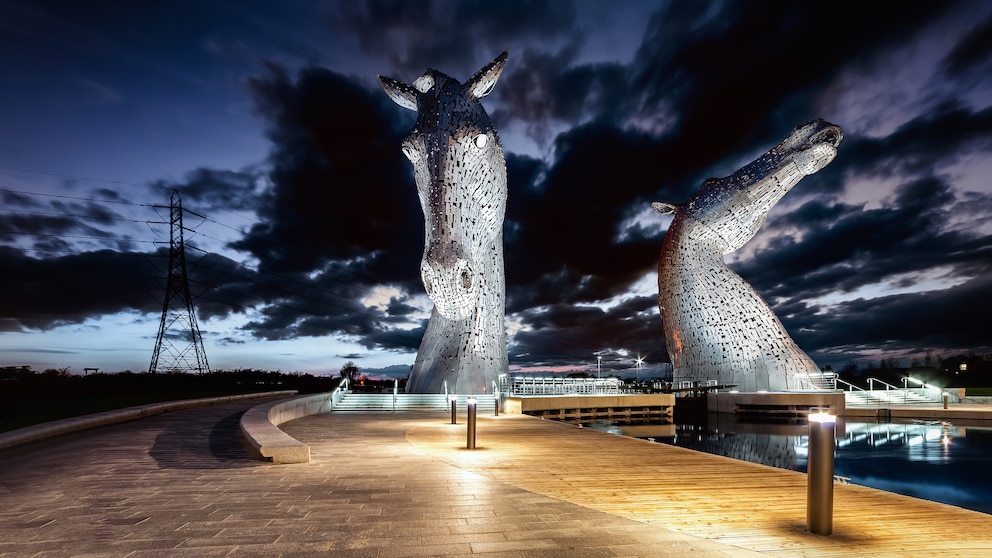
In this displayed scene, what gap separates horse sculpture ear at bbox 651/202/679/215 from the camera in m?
34.2

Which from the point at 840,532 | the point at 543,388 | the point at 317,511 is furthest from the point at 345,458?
the point at 543,388

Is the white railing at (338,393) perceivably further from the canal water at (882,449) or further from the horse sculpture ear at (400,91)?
the horse sculpture ear at (400,91)

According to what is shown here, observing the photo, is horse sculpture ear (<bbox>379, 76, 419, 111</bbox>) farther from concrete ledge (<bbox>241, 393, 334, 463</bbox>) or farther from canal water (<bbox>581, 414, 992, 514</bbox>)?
canal water (<bbox>581, 414, 992, 514</bbox>)

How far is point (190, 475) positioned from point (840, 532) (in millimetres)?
6767

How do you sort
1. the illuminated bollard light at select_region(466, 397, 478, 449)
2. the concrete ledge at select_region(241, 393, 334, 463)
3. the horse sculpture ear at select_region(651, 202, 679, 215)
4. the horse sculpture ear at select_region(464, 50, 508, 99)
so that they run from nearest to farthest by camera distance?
the concrete ledge at select_region(241, 393, 334, 463) < the illuminated bollard light at select_region(466, 397, 478, 449) < the horse sculpture ear at select_region(464, 50, 508, 99) < the horse sculpture ear at select_region(651, 202, 679, 215)

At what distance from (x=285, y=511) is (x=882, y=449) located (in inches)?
725

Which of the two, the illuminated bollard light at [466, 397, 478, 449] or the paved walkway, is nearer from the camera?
the paved walkway

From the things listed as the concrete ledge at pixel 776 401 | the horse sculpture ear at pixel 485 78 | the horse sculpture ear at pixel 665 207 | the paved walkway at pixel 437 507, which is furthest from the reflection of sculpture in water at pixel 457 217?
the horse sculpture ear at pixel 665 207

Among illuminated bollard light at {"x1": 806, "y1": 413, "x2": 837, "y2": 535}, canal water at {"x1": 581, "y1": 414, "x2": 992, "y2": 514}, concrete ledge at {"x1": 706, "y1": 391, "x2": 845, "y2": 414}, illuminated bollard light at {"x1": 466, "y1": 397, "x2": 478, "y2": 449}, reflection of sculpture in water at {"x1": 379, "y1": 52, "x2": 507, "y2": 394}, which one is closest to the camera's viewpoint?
illuminated bollard light at {"x1": 806, "y1": 413, "x2": 837, "y2": 535}

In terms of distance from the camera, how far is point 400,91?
2092cm

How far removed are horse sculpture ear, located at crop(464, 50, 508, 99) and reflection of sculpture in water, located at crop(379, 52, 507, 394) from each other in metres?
0.03

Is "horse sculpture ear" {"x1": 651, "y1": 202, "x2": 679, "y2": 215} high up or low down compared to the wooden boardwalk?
up

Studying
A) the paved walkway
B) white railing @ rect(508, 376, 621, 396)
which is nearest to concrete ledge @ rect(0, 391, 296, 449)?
the paved walkway

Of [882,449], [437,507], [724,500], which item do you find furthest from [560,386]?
[437,507]
